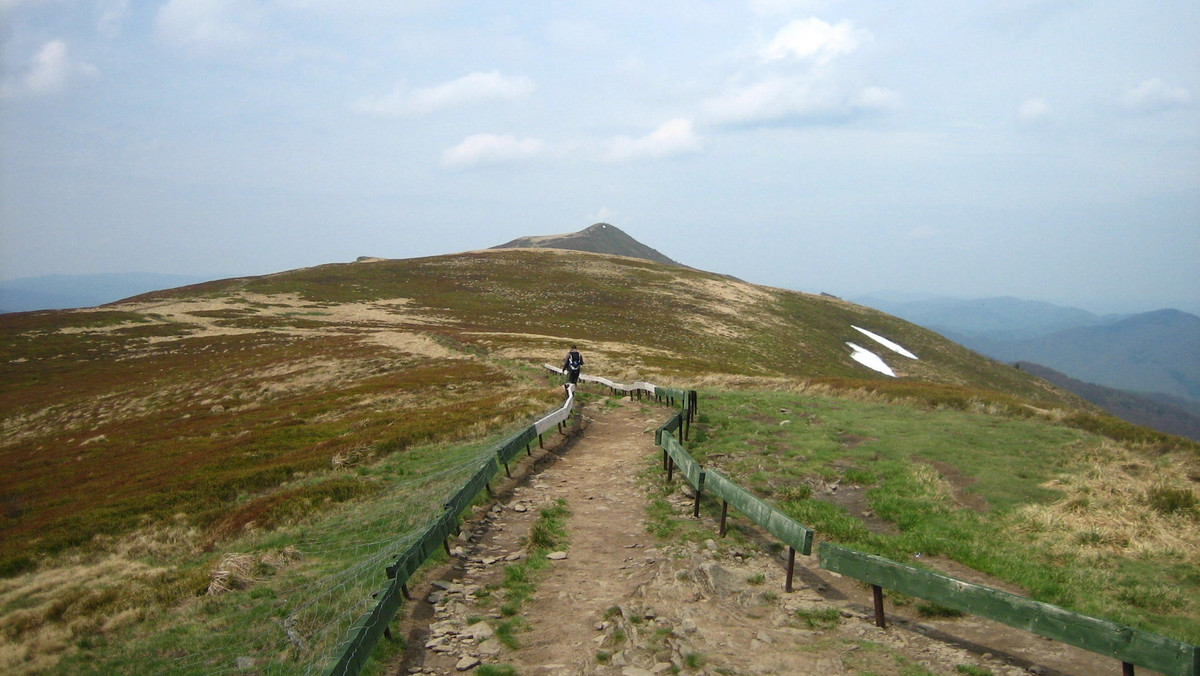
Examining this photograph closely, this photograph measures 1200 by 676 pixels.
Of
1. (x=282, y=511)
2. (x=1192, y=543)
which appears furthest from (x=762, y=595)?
(x=282, y=511)

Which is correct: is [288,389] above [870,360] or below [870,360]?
below

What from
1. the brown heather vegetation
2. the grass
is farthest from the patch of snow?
the grass

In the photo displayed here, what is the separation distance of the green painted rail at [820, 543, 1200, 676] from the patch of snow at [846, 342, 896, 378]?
7863cm

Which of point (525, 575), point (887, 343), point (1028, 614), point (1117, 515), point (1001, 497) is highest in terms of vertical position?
point (887, 343)

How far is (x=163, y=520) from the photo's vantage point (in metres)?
20.7

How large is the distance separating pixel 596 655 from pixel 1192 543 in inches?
432

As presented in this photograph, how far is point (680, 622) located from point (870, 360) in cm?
8530

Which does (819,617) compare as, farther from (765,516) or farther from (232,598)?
(232,598)

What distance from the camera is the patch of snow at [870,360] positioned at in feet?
269

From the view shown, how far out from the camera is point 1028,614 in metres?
7.38

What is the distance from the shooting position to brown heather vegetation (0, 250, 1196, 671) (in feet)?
57.0

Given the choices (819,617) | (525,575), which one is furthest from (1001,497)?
(525,575)

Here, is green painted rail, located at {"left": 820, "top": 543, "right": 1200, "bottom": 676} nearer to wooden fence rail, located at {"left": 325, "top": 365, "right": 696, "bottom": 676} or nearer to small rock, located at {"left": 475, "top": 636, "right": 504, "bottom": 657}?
small rock, located at {"left": 475, "top": 636, "right": 504, "bottom": 657}

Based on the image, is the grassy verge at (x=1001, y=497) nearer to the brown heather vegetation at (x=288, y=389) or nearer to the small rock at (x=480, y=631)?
the brown heather vegetation at (x=288, y=389)
